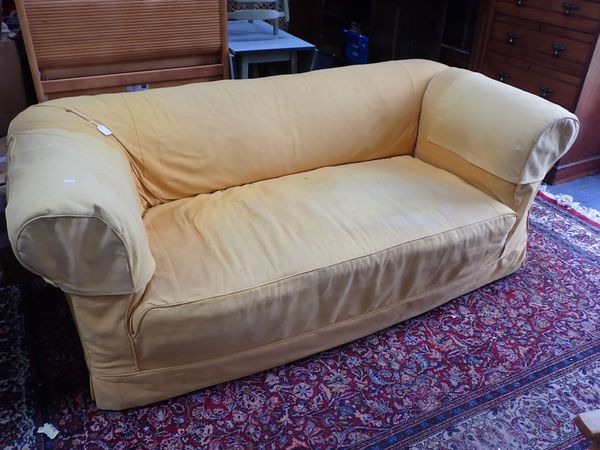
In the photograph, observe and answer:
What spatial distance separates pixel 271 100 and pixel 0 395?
1.21 m

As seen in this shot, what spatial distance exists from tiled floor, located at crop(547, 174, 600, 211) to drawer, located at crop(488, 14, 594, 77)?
579mm

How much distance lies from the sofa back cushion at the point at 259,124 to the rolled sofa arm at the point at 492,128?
11 centimetres

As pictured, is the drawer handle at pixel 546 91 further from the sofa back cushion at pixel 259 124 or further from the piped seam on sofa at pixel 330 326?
the piped seam on sofa at pixel 330 326

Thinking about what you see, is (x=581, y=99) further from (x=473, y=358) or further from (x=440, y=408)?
(x=440, y=408)

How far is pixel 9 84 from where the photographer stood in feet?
6.42

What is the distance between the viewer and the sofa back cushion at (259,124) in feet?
4.98

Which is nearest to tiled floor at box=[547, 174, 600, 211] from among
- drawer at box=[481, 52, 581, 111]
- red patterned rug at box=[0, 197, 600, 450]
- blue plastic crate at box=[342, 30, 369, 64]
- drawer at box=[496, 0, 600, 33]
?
drawer at box=[481, 52, 581, 111]

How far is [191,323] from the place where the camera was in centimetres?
119

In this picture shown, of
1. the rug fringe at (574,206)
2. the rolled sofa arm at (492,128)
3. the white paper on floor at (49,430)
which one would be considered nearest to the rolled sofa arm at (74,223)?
the white paper on floor at (49,430)

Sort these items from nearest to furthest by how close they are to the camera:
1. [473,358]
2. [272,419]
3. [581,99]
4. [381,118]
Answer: [272,419] → [473,358] → [381,118] → [581,99]

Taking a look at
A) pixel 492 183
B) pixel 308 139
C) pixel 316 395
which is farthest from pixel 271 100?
pixel 316 395

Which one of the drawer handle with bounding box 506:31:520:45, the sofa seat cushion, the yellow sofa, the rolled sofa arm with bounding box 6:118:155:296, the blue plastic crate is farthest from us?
the blue plastic crate

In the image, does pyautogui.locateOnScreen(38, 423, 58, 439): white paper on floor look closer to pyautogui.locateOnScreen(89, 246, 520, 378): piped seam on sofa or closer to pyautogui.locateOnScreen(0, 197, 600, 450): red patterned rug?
pyautogui.locateOnScreen(0, 197, 600, 450): red patterned rug

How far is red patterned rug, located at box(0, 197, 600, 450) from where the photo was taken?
1.27 meters
